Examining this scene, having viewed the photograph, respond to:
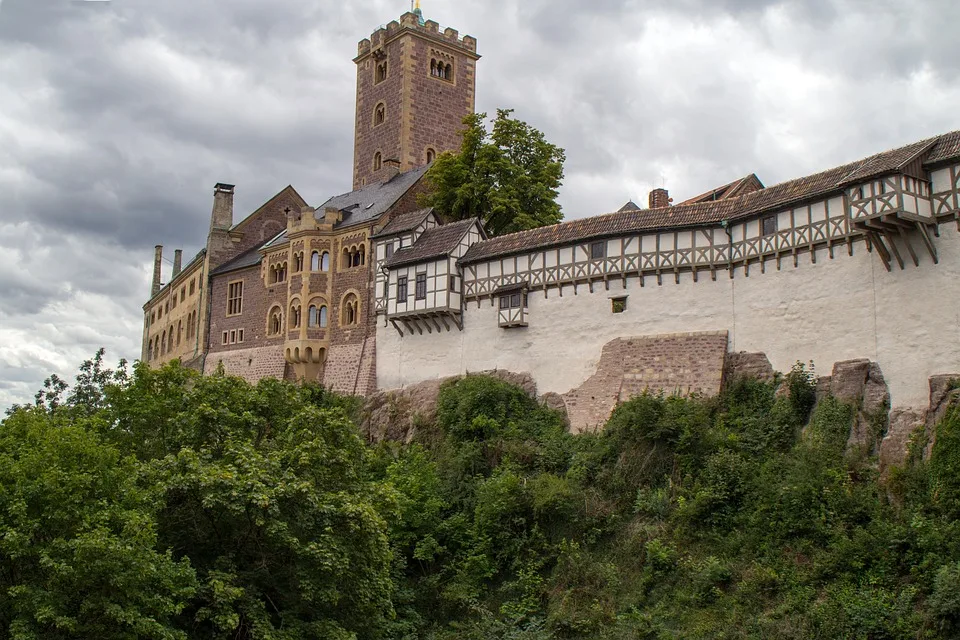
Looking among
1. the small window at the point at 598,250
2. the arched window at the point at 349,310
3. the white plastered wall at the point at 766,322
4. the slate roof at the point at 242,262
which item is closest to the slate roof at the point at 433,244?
the white plastered wall at the point at 766,322

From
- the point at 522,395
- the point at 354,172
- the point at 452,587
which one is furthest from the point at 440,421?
the point at 354,172

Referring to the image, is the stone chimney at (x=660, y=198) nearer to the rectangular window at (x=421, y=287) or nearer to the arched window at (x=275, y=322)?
the rectangular window at (x=421, y=287)

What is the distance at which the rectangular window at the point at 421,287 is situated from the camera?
36.8 metres

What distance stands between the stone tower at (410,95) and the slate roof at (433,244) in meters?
11.2

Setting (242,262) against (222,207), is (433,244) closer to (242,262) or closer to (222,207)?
(242,262)

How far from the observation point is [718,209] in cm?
2988

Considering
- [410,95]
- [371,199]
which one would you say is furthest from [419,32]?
[371,199]

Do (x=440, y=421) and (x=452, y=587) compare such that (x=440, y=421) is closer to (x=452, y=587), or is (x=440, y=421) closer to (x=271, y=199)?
(x=452, y=587)

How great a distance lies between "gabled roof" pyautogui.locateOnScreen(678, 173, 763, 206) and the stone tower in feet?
60.8

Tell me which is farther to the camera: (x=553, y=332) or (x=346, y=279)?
(x=346, y=279)

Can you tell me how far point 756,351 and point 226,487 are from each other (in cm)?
1562

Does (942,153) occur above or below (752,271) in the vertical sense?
above

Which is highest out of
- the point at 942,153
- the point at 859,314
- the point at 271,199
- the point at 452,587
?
the point at 271,199

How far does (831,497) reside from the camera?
73.7 ft
